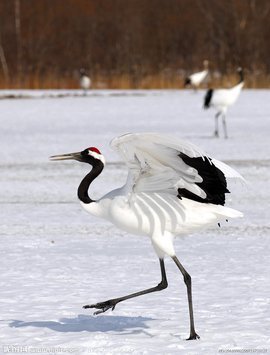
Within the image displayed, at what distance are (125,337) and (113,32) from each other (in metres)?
41.8

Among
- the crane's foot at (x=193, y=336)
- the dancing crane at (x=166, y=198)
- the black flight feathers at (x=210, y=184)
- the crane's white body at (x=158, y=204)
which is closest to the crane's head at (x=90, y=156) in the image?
the dancing crane at (x=166, y=198)

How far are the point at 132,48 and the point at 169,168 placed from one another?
37.1 metres

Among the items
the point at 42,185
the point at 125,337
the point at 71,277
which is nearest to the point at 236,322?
the point at 125,337

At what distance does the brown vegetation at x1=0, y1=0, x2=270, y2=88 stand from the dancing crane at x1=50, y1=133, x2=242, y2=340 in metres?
28.2

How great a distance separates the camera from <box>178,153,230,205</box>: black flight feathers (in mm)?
4934

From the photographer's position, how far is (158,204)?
5059mm

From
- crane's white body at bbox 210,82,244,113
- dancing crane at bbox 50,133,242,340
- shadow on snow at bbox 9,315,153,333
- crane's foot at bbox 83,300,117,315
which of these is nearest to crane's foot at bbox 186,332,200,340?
dancing crane at bbox 50,133,242,340

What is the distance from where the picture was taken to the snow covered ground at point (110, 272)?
16.2ft

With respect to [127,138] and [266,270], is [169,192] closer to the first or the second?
[127,138]

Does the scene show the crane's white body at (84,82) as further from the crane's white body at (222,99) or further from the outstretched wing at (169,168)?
the outstretched wing at (169,168)

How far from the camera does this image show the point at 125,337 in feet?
16.3

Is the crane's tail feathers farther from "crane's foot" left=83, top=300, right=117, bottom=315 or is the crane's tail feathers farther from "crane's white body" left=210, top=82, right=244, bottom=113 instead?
"crane's white body" left=210, top=82, right=244, bottom=113

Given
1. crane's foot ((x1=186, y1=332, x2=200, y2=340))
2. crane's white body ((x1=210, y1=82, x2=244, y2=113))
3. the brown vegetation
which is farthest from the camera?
the brown vegetation

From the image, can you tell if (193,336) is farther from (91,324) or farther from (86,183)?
(86,183)
